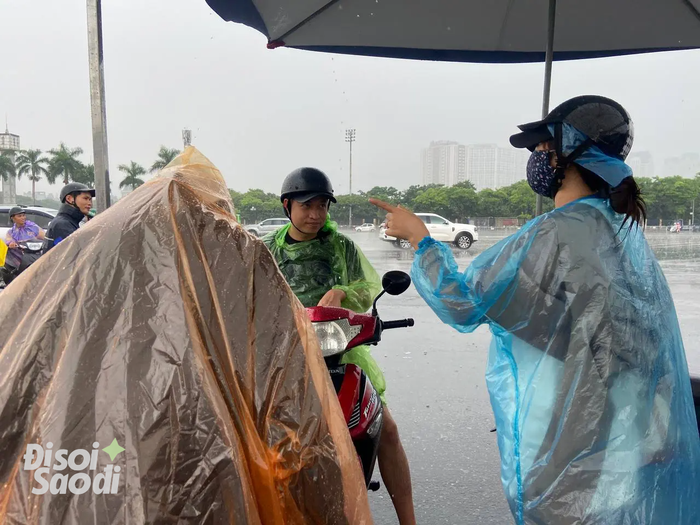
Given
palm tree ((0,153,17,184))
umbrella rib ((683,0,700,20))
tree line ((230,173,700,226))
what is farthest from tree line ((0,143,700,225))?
palm tree ((0,153,17,184))

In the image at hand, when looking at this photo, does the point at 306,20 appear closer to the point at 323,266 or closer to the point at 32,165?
the point at 323,266

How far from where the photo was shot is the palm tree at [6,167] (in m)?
34.9

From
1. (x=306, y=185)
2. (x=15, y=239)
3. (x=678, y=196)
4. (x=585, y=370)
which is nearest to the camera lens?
(x=585, y=370)

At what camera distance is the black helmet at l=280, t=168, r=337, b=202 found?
2455 mm

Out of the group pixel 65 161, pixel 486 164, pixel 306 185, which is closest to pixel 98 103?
pixel 306 185

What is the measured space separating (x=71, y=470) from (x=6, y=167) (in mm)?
42126

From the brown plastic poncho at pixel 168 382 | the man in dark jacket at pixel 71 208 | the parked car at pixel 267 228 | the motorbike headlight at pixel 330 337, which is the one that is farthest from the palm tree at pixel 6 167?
the brown plastic poncho at pixel 168 382

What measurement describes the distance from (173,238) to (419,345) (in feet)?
16.1

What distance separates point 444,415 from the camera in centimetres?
383

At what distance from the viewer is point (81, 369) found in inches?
35.4

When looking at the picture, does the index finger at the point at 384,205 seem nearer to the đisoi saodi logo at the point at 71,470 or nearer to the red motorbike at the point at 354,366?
the red motorbike at the point at 354,366

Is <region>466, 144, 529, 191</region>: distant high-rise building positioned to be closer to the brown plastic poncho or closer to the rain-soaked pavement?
the rain-soaked pavement

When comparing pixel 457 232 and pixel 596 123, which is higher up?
pixel 596 123

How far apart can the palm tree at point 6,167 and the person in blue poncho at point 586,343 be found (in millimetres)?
40943
